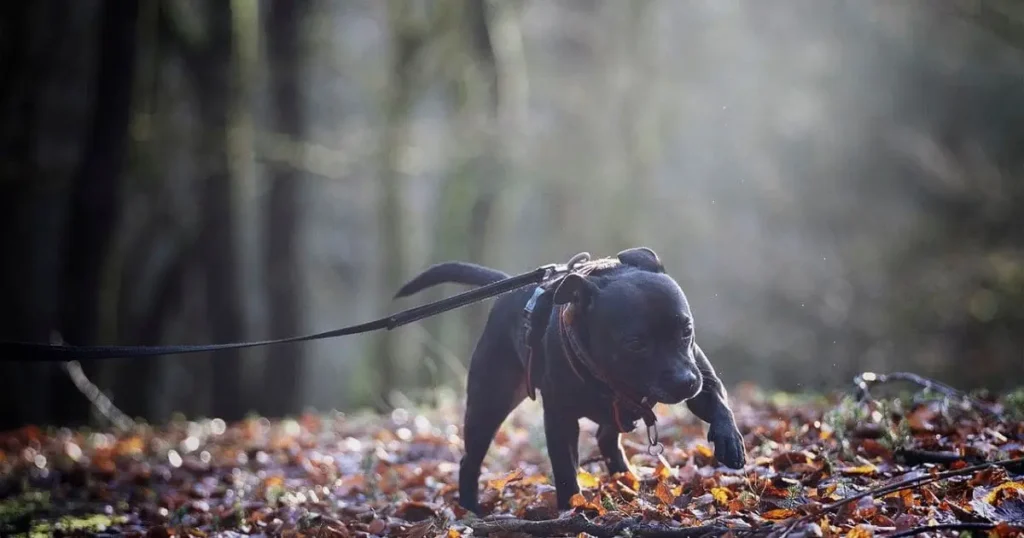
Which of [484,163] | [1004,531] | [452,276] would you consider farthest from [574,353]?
[484,163]

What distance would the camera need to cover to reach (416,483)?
6.41 meters

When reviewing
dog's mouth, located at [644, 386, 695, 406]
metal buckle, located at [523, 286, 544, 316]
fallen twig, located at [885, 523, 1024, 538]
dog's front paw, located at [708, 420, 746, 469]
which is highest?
metal buckle, located at [523, 286, 544, 316]

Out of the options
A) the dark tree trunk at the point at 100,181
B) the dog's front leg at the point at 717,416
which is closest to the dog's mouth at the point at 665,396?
the dog's front leg at the point at 717,416

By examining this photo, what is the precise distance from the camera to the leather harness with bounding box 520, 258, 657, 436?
182 inches

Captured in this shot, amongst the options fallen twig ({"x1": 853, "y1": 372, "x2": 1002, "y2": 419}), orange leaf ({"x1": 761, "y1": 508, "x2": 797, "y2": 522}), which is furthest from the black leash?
fallen twig ({"x1": 853, "y1": 372, "x2": 1002, "y2": 419})

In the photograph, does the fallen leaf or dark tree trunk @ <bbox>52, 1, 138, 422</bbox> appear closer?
the fallen leaf

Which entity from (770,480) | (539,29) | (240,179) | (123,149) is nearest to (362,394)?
(240,179)

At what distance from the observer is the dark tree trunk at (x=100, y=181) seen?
549 inches

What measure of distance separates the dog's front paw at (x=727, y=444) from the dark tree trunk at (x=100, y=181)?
452 inches

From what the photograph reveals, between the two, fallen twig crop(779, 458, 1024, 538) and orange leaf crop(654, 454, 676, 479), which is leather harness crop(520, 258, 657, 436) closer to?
orange leaf crop(654, 454, 676, 479)

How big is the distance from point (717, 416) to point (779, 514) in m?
0.67

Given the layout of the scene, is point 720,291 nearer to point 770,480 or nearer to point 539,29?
point 539,29

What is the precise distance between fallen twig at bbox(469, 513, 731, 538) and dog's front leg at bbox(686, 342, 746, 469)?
56cm

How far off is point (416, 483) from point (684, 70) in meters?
13.3
